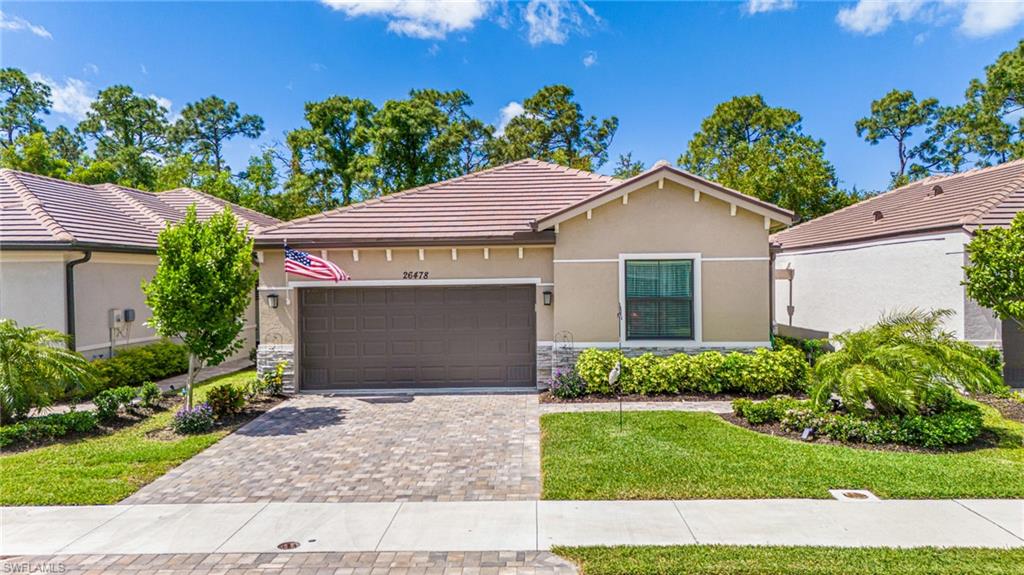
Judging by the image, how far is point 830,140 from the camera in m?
31.3

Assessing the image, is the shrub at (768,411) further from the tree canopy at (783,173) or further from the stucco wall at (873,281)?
the tree canopy at (783,173)

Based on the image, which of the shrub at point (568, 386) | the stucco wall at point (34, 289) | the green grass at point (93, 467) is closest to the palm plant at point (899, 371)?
the shrub at point (568, 386)

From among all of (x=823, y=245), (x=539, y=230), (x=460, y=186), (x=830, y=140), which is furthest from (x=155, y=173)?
(x=830, y=140)

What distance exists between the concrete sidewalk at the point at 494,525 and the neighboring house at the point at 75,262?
5.90 metres

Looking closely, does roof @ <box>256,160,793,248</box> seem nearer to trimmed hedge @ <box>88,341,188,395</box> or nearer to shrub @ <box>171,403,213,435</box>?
shrub @ <box>171,403,213,435</box>

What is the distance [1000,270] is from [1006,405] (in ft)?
8.54

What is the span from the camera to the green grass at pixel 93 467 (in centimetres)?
584

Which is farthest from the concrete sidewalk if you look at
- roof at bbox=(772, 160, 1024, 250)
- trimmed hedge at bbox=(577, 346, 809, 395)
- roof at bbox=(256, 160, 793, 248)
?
roof at bbox=(772, 160, 1024, 250)

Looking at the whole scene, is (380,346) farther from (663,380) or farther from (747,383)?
(747,383)

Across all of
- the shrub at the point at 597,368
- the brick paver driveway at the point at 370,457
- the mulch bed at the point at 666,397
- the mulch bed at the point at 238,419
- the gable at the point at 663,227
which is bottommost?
the brick paver driveway at the point at 370,457

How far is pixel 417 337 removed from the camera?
1128 cm

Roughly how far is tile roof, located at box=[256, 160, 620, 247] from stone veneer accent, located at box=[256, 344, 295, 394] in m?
2.24

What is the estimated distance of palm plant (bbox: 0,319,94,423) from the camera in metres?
7.80

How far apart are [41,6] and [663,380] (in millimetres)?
15025
